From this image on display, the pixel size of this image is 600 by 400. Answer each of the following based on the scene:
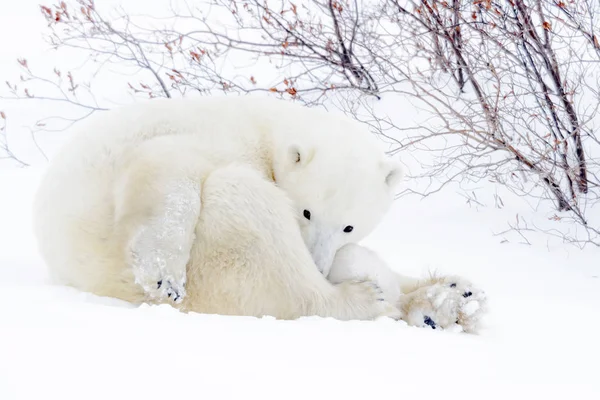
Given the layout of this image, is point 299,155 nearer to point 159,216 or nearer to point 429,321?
point 159,216

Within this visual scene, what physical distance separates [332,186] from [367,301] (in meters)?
0.57

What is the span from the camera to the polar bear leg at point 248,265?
2.61m

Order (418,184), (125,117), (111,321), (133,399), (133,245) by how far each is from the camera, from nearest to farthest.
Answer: (133,399) → (111,321) → (133,245) → (125,117) → (418,184)

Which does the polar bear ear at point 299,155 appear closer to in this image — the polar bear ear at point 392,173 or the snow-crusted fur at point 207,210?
the snow-crusted fur at point 207,210

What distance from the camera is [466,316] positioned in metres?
2.69

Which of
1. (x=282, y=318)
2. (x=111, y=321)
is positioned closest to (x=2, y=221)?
(x=282, y=318)

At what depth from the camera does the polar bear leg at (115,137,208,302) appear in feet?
8.19

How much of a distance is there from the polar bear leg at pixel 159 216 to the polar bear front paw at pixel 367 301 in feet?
2.28

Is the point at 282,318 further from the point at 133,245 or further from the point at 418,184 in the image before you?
the point at 418,184

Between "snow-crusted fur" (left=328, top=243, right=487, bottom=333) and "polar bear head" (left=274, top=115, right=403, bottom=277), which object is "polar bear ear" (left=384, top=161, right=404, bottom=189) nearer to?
"polar bear head" (left=274, top=115, right=403, bottom=277)

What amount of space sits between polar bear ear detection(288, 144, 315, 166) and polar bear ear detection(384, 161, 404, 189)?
377mm

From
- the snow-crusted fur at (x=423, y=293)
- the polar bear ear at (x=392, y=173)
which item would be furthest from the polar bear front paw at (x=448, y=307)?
the polar bear ear at (x=392, y=173)

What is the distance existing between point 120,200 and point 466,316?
1464 mm

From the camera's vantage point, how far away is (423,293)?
2.88 m
